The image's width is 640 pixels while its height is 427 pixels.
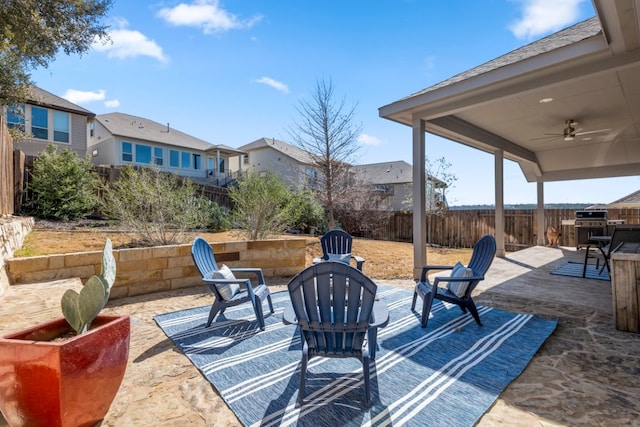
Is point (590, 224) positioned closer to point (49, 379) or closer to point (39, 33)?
point (49, 379)

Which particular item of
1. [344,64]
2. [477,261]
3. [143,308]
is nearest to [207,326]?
[143,308]

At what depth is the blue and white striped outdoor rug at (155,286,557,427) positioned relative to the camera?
2025mm

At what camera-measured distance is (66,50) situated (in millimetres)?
6969

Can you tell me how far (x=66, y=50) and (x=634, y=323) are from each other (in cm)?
1070

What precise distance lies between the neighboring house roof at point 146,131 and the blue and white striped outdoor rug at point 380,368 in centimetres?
1801

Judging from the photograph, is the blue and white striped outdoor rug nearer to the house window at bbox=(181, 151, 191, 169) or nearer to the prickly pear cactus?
the prickly pear cactus

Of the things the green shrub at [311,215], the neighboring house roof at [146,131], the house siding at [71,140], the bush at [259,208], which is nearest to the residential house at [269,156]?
the neighboring house roof at [146,131]

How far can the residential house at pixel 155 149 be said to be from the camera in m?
18.0

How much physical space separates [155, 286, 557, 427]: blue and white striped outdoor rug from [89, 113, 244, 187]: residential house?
53.4ft

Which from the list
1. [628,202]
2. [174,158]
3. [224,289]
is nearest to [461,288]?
[224,289]

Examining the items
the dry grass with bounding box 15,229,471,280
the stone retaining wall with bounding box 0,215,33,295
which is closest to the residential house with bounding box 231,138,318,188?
the dry grass with bounding box 15,229,471,280

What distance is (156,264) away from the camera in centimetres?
484

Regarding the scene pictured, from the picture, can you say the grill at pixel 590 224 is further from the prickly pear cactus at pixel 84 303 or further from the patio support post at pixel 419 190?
the prickly pear cactus at pixel 84 303

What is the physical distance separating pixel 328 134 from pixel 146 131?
14.7 metres
